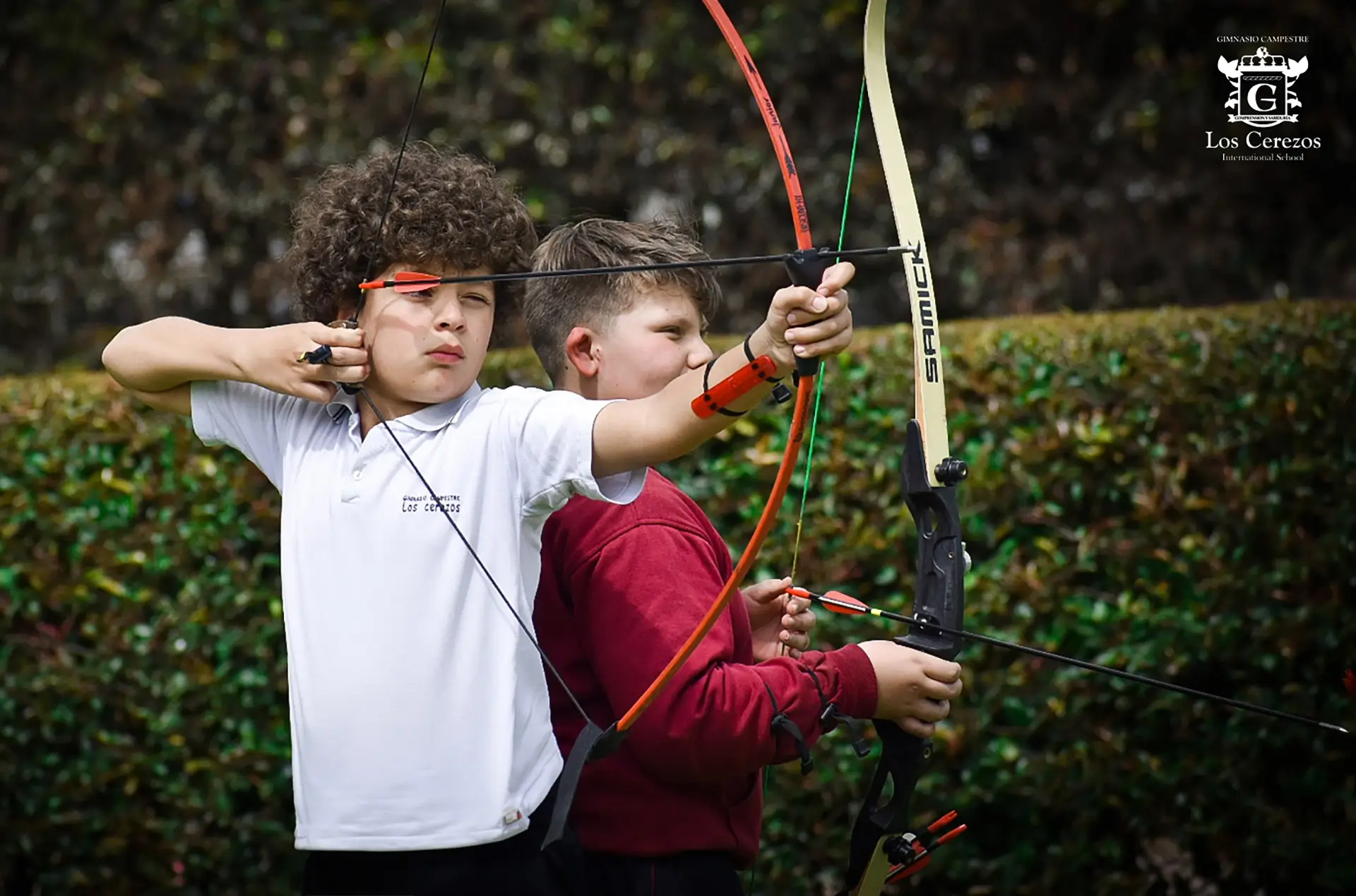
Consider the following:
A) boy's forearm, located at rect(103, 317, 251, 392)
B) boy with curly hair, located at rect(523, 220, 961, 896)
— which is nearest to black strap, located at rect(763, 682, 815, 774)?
boy with curly hair, located at rect(523, 220, 961, 896)

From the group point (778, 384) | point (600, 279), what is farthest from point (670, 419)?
point (600, 279)

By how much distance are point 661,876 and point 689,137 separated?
13.6ft

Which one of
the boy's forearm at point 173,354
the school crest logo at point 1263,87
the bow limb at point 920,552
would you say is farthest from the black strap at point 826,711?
the school crest logo at point 1263,87

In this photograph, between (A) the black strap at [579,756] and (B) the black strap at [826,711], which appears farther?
(B) the black strap at [826,711]

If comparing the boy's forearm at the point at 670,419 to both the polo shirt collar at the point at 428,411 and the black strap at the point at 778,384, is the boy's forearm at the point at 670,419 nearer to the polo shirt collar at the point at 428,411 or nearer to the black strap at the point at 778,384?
the black strap at the point at 778,384

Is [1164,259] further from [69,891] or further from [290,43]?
[69,891]

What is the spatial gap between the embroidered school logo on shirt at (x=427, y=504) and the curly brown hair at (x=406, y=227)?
1.16ft

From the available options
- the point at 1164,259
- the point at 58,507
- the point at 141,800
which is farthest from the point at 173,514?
the point at 1164,259

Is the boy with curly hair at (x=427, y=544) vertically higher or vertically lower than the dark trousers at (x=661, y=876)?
higher

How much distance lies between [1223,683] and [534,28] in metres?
3.75

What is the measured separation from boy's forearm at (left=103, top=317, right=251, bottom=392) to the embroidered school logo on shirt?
31 cm

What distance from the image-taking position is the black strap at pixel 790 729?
2.03 m

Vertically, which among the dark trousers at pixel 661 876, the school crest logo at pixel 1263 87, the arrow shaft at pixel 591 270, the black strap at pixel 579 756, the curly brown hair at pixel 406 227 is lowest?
the dark trousers at pixel 661 876

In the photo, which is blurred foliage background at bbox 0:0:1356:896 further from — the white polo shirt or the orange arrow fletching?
the white polo shirt
